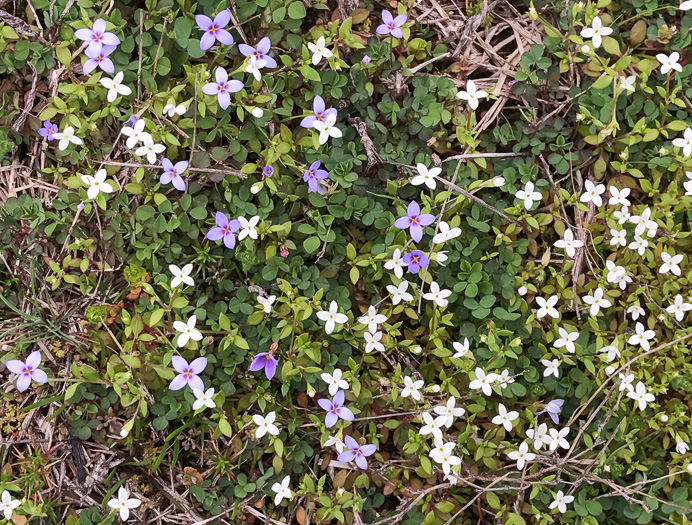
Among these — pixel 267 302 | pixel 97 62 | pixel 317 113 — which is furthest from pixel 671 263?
pixel 97 62

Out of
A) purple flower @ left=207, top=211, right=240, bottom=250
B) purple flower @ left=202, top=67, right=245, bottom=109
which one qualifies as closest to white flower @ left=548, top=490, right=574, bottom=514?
purple flower @ left=207, top=211, right=240, bottom=250

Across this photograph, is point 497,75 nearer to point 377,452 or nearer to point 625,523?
point 377,452

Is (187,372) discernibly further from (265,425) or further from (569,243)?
(569,243)

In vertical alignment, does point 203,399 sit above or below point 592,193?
below

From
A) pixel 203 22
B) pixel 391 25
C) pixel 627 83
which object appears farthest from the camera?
pixel 627 83

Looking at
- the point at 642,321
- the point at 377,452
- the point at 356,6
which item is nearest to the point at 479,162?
the point at 356,6

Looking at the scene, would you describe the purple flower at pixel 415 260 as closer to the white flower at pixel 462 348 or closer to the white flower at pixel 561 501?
the white flower at pixel 462 348

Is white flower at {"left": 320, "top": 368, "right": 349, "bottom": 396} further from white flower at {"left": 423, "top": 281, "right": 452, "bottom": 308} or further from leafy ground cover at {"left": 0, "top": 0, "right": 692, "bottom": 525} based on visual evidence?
white flower at {"left": 423, "top": 281, "right": 452, "bottom": 308}
